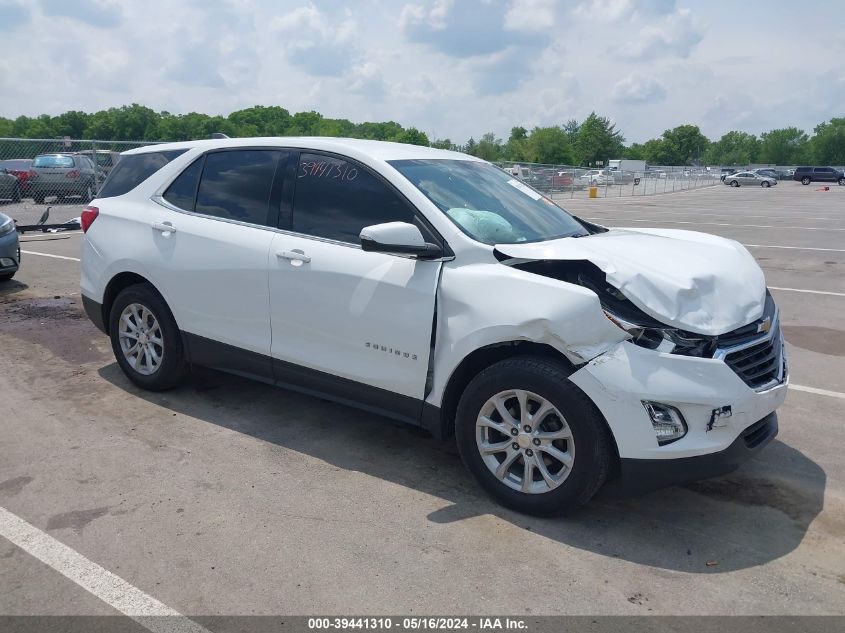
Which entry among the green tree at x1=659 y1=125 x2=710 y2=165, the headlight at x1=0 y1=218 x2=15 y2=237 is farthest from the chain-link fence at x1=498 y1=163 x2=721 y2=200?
the green tree at x1=659 y1=125 x2=710 y2=165

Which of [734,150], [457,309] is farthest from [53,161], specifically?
[734,150]

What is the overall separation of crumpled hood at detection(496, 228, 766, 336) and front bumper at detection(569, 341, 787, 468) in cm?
20

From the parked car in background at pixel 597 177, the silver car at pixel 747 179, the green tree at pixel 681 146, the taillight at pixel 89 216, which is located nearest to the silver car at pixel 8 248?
the taillight at pixel 89 216

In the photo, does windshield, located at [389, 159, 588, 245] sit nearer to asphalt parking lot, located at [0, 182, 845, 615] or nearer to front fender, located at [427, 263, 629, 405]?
front fender, located at [427, 263, 629, 405]

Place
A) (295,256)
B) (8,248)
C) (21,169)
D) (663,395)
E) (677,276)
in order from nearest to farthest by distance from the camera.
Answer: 1. (663,395)
2. (677,276)
3. (295,256)
4. (8,248)
5. (21,169)

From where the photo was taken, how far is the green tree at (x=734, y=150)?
140m

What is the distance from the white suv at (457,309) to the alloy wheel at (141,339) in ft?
0.05

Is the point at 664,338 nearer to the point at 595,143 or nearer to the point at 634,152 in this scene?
the point at 595,143

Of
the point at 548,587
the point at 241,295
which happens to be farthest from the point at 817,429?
the point at 241,295

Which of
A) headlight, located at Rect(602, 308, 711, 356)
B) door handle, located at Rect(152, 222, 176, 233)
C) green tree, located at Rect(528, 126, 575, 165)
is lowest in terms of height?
headlight, located at Rect(602, 308, 711, 356)

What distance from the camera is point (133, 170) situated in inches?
213

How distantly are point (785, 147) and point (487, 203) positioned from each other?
475 feet

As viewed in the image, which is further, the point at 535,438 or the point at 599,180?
the point at 599,180

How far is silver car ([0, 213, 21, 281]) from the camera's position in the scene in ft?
28.8
